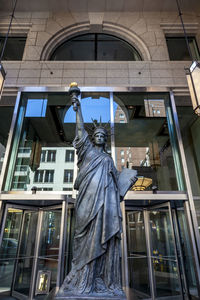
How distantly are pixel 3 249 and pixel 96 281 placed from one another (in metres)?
4.02

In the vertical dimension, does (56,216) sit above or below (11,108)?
below

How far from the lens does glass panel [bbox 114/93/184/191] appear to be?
209 inches

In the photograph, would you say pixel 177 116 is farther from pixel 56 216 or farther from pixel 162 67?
pixel 56 216

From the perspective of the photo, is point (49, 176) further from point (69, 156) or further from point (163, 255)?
point (163, 255)

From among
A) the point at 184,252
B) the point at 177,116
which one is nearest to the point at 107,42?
the point at 177,116

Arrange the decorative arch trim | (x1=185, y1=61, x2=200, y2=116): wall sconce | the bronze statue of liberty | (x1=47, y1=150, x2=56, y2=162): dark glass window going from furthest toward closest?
the decorative arch trim, (x1=47, y1=150, x2=56, y2=162): dark glass window, (x1=185, y1=61, x2=200, y2=116): wall sconce, the bronze statue of liberty

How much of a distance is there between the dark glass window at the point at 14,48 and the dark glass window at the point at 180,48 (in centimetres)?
607

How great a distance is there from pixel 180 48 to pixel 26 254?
30.6 feet

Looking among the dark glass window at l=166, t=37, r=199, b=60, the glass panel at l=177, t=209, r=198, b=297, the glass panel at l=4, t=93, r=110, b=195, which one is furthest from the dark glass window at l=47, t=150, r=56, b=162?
the dark glass window at l=166, t=37, r=199, b=60

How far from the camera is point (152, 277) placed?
4816mm

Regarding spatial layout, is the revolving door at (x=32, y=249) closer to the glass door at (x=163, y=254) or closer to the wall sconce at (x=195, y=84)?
the glass door at (x=163, y=254)

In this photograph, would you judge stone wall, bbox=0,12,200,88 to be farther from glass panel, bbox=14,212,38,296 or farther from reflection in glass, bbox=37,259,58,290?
reflection in glass, bbox=37,259,58,290

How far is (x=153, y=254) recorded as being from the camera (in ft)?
16.4

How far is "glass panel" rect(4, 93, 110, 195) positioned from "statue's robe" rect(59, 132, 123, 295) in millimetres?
2695
